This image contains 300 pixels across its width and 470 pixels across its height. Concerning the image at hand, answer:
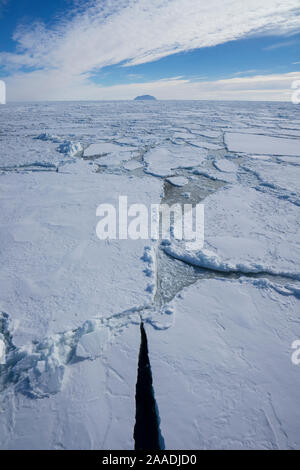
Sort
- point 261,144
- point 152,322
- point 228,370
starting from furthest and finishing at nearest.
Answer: point 261,144 → point 152,322 → point 228,370

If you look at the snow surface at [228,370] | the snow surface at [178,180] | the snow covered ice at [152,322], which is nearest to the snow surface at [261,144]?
the snow surface at [178,180]

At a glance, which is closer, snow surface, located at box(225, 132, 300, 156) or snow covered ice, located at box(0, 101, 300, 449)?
snow covered ice, located at box(0, 101, 300, 449)

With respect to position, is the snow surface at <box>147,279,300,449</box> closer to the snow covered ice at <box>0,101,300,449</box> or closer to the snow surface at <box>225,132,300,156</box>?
the snow covered ice at <box>0,101,300,449</box>

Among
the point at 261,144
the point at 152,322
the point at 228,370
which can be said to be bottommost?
the point at 228,370

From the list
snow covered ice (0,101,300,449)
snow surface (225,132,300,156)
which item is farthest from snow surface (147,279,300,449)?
snow surface (225,132,300,156)

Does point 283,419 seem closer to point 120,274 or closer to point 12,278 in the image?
point 120,274

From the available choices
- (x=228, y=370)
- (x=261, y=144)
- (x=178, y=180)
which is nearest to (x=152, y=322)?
(x=228, y=370)

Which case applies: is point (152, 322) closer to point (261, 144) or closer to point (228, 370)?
point (228, 370)

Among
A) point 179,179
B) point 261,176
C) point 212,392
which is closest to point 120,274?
point 212,392

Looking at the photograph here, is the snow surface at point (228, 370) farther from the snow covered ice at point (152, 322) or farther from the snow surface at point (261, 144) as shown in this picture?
the snow surface at point (261, 144)
